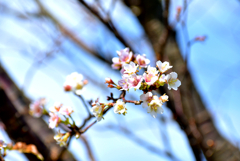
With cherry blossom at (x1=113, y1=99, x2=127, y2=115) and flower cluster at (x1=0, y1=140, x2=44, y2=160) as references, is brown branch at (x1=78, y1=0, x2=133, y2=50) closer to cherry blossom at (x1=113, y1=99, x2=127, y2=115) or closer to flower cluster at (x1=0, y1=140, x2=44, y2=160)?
cherry blossom at (x1=113, y1=99, x2=127, y2=115)

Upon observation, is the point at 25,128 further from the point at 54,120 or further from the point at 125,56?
the point at 125,56

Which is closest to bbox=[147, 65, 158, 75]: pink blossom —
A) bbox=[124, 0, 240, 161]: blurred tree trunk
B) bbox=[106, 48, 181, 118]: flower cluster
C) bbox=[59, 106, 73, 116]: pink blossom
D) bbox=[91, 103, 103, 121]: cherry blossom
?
bbox=[106, 48, 181, 118]: flower cluster

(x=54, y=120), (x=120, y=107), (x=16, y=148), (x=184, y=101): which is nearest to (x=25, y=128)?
(x=16, y=148)

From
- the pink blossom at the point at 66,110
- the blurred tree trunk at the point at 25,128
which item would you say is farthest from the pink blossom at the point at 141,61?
the blurred tree trunk at the point at 25,128

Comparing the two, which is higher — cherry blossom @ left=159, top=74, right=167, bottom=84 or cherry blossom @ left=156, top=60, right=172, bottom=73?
cherry blossom @ left=156, top=60, right=172, bottom=73

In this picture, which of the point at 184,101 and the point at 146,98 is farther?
the point at 184,101

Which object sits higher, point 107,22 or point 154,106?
Answer: point 107,22
